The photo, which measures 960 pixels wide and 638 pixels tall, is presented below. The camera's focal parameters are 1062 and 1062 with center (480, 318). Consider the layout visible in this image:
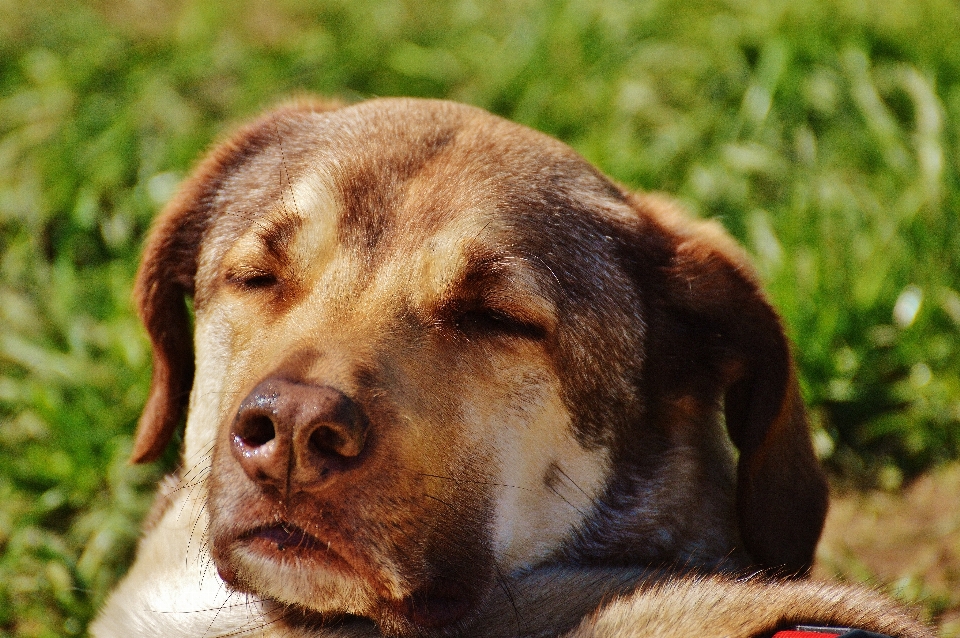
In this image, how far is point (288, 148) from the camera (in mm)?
3789

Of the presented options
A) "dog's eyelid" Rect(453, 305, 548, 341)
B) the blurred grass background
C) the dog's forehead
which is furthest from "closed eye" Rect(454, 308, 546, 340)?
the blurred grass background

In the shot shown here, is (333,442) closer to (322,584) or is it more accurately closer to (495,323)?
(322,584)

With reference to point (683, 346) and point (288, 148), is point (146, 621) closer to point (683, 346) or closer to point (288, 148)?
point (288, 148)

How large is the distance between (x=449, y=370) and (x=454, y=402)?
0.10 m

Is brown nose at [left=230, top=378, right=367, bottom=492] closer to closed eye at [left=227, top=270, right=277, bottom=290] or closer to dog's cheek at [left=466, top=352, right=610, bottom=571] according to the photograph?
dog's cheek at [left=466, top=352, right=610, bottom=571]

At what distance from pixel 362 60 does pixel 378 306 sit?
16.0 ft

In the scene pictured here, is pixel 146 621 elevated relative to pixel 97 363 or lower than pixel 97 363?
elevated

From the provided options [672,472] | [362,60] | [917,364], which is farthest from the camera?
[362,60]

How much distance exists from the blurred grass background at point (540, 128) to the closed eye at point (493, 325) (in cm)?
239

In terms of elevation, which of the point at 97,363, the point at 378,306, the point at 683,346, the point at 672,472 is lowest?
the point at 97,363

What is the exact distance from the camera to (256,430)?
2.68m

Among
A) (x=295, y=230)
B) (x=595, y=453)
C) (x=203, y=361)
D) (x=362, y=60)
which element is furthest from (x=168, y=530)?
(x=362, y=60)

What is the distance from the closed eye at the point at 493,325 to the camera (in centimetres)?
320

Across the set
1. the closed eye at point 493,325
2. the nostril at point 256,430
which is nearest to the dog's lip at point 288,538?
the nostril at point 256,430
